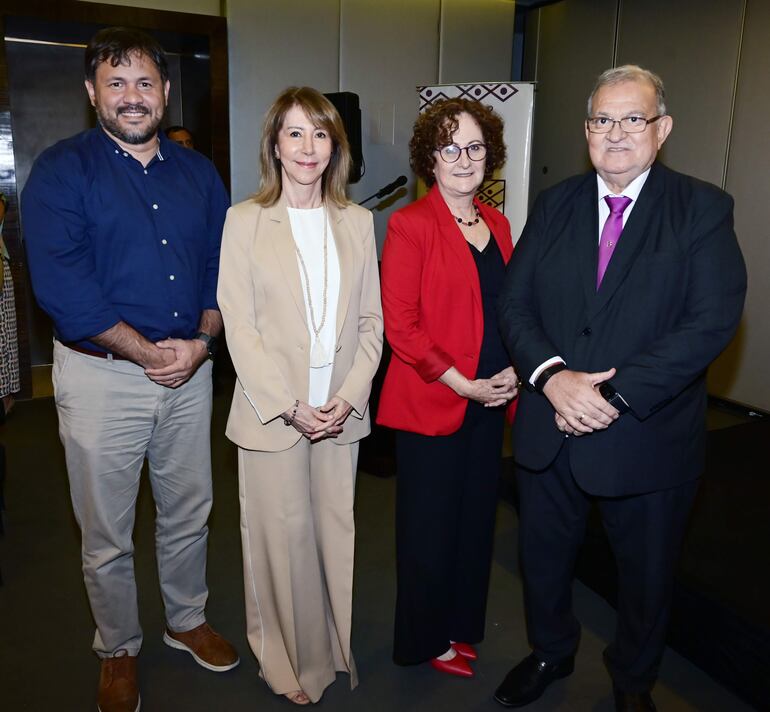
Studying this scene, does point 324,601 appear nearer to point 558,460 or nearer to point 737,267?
point 558,460

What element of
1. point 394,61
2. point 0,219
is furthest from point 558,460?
point 394,61

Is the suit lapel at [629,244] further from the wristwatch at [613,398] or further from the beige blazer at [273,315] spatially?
the beige blazer at [273,315]

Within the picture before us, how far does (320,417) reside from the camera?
84.4 inches

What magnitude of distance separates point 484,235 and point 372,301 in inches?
17.0

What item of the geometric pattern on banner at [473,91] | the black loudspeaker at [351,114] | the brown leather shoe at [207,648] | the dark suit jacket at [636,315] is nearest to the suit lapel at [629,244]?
the dark suit jacket at [636,315]

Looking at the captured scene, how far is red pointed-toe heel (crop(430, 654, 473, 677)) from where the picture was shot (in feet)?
8.27

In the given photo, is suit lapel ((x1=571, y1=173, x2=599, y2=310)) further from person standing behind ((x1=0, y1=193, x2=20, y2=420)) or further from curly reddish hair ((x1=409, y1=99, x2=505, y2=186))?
person standing behind ((x1=0, y1=193, x2=20, y2=420))

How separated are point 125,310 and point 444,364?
3.16ft

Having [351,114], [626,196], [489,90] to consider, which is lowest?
[626,196]

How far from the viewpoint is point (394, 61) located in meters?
6.66

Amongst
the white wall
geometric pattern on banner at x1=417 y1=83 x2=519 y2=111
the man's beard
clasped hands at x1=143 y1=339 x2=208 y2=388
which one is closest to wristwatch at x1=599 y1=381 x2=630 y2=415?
clasped hands at x1=143 y1=339 x2=208 y2=388

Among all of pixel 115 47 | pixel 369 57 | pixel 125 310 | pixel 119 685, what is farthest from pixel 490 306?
pixel 369 57

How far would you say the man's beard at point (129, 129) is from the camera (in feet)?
6.89

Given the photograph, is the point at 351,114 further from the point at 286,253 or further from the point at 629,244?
the point at 629,244
